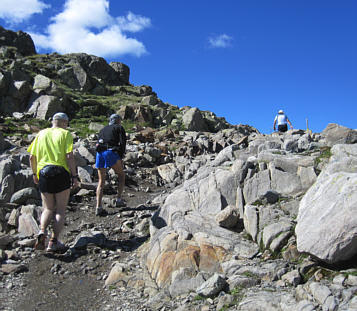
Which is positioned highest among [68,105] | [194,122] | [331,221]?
[68,105]

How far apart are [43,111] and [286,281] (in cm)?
2861

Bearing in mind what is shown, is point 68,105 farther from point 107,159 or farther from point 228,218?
point 228,218

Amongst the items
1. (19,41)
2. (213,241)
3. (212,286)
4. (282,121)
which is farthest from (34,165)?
(19,41)

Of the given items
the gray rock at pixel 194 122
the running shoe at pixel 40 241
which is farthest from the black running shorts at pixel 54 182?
the gray rock at pixel 194 122

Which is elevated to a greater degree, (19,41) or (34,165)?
(19,41)

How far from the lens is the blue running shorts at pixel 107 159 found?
9.40m

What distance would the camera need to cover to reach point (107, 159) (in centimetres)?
940

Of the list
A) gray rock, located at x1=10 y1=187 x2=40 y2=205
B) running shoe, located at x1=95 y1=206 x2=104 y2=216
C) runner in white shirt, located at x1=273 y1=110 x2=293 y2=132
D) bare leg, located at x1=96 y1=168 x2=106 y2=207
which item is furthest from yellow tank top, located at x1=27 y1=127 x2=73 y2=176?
runner in white shirt, located at x1=273 y1=110 x2=293 y2=132

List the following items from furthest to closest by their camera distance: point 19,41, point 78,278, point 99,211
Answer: point 19,41
point 99,211
point 78,278

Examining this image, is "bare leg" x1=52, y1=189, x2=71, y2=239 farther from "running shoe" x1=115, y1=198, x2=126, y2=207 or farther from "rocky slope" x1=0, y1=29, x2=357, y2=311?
"running shoe" x1=115, y1=198, x2=126, y2=207

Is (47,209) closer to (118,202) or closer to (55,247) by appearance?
(55,247)

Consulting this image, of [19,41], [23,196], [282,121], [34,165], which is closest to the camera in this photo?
[34,165]

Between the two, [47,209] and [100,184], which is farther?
[100,184]

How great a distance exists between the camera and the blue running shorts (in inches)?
370
